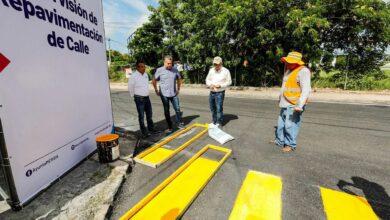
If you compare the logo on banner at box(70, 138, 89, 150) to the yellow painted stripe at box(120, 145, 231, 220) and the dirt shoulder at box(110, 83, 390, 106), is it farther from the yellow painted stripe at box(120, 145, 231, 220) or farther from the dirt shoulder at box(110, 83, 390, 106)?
the dirt shoulder at box(110, 83, 390, 106)

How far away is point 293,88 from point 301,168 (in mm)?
1504

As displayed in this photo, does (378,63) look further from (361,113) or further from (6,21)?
(6,21)

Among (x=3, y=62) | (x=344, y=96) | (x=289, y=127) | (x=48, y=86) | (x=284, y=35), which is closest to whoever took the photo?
(x=3, y=62)

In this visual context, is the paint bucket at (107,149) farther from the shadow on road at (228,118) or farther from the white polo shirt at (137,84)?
the shadow on road at (228,118)

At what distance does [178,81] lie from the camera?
599 cm

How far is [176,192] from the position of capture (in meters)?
3.13

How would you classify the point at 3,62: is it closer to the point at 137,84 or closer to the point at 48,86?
the point at 48,86

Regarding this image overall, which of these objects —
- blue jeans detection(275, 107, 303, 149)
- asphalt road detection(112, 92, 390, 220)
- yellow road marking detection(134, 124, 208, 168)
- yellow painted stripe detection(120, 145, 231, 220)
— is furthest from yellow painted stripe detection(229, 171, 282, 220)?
yellow road marking detection(134, 124, 208, 168)

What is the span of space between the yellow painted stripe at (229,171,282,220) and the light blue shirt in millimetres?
3093

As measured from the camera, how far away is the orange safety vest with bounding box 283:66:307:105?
4178 millimetres

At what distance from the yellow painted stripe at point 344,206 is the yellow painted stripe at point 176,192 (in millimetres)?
1629

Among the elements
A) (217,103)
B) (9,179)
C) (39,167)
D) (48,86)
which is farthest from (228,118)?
(9,179)

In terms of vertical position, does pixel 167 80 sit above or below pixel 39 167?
above

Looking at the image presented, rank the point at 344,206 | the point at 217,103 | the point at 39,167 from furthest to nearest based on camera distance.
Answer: the point at 217,103, the point at 39,167, the point at 344,206
